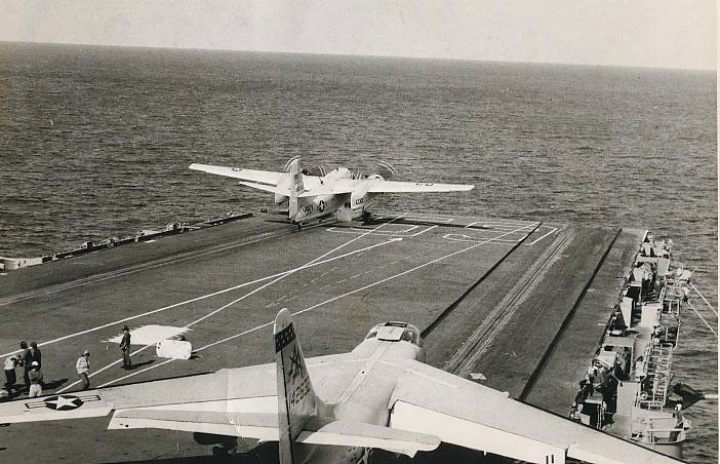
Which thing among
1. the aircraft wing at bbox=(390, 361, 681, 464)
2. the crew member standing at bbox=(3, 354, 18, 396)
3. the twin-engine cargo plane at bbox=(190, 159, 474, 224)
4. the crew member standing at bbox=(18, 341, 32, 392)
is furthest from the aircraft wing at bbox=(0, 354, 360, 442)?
the twin-engine cargo plane at bbox=(190, 159, 474, 224)

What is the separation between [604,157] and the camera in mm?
111500

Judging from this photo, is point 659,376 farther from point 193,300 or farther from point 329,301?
point 193,300

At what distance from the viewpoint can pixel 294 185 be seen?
49.6m

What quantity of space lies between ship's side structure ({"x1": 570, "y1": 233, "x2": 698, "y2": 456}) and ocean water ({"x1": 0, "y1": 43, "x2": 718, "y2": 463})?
3462 mm

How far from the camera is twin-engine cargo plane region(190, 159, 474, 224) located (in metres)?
51.0

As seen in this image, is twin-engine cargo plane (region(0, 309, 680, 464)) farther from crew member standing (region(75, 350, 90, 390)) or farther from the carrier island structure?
crew member standing (region(75, 350, 90, 390))

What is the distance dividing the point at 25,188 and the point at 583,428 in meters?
67.0

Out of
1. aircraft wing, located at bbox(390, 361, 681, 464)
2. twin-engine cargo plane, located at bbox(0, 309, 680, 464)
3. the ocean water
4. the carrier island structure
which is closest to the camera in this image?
twin-engine cargo plane, located at bbox(0, 309, 680, 464)

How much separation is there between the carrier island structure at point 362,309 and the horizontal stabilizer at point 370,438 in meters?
4.26

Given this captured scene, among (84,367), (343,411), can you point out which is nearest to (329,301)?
(84,367)

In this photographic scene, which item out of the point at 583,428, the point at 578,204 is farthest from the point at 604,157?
the point at 583,428

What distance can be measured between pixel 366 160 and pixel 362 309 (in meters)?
57.7

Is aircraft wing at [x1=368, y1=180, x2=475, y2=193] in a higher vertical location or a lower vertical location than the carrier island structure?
higher

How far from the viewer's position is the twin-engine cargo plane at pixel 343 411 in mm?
16047
